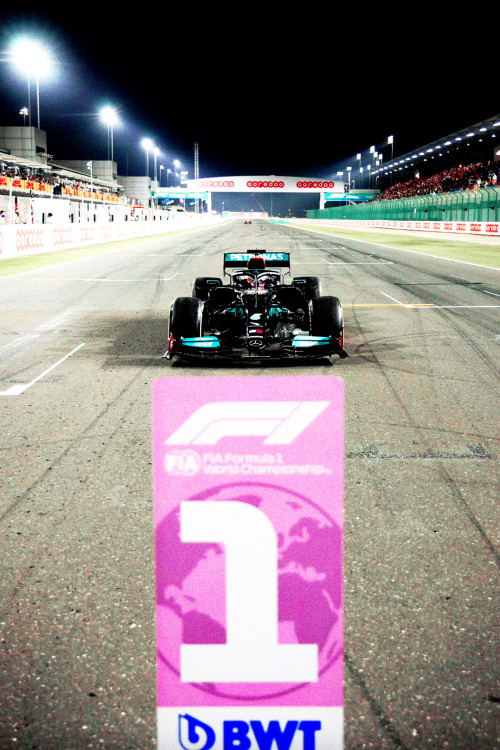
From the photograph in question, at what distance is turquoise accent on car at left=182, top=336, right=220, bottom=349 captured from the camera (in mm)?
8148

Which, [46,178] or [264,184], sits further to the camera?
[264,184]

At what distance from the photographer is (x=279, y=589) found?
2.06 m

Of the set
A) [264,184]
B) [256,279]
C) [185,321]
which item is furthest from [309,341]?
[264,184]

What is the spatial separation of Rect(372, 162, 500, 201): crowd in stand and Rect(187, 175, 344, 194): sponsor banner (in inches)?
2486

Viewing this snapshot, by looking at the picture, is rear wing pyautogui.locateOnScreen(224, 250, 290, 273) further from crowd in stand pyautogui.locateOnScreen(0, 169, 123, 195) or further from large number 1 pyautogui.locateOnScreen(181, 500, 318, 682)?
crowd in stand pyautogui.locateOnScreen(0, 169, 123, 195)

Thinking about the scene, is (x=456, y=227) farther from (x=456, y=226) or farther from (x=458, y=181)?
(x=458, y=181)

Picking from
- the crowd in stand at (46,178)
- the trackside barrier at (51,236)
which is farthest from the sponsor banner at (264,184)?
the trackside barrier at (51,236)

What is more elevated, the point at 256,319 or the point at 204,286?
the point at 204,286

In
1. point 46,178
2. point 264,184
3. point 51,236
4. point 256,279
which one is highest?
point 264,184

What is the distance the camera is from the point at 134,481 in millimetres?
4848

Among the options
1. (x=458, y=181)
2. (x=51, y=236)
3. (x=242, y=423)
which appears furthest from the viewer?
(x=458, y=181)

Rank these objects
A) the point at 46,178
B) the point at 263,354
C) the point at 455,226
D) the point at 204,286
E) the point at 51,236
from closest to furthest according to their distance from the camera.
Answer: the point at 263,354, the point at 204,286, the point at 51,236, the point at 455,226, the point at 46,178

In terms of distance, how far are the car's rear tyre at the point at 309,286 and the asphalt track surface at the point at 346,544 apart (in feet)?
3.45

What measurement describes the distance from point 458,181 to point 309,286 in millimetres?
60021
